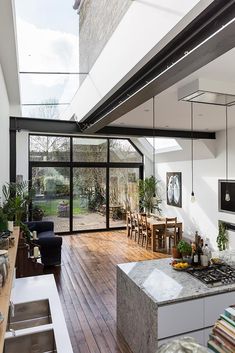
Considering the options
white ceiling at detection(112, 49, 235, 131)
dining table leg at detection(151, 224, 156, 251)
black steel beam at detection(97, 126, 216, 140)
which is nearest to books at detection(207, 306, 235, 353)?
white ceiling at detection(112, 49, 235, 131)

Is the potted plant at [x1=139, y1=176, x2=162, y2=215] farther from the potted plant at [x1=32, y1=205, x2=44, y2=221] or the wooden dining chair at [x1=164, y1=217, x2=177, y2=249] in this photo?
the potted plant at [x1=32, y1=205, x2=44, y2=221]

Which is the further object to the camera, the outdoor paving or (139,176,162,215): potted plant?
(139,176,162,215): potted plant

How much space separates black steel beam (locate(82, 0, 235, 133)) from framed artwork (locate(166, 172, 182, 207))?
19.0 ft

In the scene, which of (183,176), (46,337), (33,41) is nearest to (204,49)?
(33,41)

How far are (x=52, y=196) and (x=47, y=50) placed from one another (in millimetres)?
5830

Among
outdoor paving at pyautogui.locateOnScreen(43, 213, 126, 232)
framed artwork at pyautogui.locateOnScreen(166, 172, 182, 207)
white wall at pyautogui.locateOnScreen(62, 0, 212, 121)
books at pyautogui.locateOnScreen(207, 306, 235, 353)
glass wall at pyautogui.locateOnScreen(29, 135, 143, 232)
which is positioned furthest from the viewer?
framed artwork at pyautogui.locateOnScreen(166, 172, 182, 207)

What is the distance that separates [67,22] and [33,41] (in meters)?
0.57

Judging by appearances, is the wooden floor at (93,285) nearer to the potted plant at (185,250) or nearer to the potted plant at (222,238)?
the potted plant at (185,250)

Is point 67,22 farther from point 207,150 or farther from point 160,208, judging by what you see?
point 160,208

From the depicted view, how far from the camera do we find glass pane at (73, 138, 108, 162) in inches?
366

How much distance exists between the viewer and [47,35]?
144 inches

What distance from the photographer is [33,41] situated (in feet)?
12.1

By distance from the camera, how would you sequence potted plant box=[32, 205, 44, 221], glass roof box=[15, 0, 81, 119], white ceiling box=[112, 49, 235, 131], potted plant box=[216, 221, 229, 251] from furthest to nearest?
potted plant box=[32, 205, 44, 221]
potted plant box=[216, 221, 229, 251]
glass roof box=[15, 0, 81, 119]
white ceiling box=[112, 49, 235, 131]

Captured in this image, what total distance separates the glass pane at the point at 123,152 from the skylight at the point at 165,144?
31.5 inches
